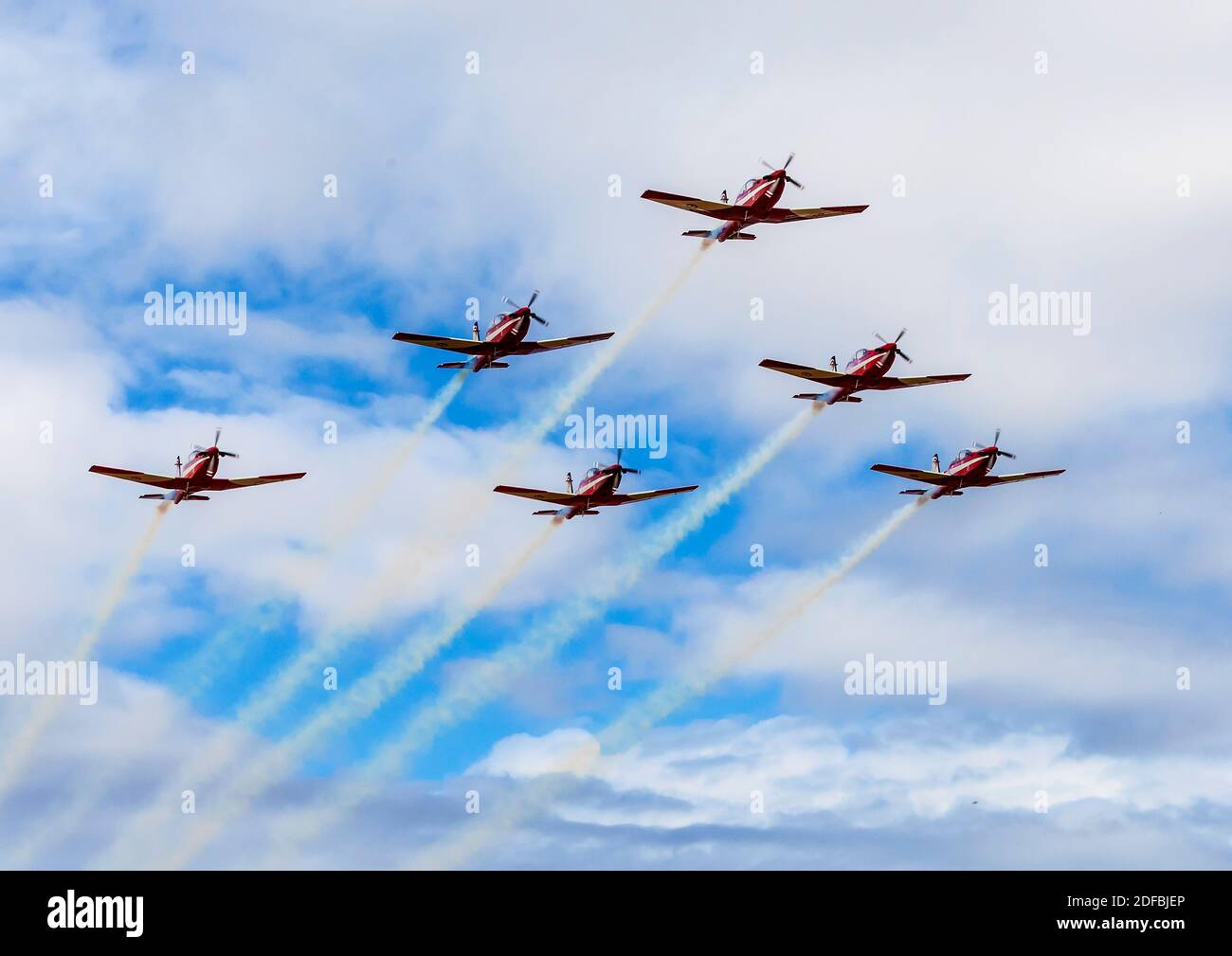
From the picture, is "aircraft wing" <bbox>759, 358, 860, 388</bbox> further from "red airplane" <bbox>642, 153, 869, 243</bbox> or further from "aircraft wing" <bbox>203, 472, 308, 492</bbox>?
"aircraft wing" <bbox>203, 472, 308, 492</bbox>

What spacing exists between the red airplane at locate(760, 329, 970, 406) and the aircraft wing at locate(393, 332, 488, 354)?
74.3 feet

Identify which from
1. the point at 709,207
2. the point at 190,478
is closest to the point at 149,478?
the point at 190,478

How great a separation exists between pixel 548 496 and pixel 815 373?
957 inches

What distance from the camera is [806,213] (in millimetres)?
125125

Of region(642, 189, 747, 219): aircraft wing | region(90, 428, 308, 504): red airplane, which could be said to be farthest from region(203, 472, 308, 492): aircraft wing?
region(642, 189, 747, 219): aircraft wing

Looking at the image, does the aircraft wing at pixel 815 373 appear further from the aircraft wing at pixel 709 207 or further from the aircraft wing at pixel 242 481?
the aircraft wing at pixel 242 481

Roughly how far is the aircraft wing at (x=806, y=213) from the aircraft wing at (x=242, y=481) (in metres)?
46.3

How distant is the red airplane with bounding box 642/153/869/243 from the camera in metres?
122

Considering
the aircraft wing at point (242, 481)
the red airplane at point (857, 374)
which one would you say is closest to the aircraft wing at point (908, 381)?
the red airplane at point (857, 374)

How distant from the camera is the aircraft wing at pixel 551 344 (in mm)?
129875
